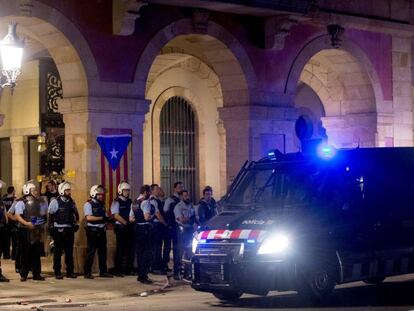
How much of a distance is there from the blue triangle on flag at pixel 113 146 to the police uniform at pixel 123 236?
91 cm

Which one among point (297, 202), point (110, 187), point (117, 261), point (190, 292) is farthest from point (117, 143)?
point (297, 202)

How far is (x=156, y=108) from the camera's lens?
89.4ft

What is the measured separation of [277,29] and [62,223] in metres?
6.80

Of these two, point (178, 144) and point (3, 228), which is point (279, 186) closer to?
point (3, 228)

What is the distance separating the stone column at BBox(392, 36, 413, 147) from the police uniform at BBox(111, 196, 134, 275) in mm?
9166

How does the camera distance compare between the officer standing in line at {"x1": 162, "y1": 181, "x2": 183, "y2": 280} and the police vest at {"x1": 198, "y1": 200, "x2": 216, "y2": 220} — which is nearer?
the police vest at {"x1": 198, "y1": 200, "x2": 216, "y2": 220}

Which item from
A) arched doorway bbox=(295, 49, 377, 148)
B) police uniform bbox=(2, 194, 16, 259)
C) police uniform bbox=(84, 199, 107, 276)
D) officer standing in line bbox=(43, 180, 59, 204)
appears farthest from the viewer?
arched doorway bbox=(295, 49, 377, 148)

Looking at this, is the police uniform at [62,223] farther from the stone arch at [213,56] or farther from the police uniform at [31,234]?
the stone arch at [213,56]

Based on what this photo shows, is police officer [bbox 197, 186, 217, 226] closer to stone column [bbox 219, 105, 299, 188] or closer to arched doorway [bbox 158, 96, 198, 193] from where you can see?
stone column [bbox 219, 105, 299, 188]

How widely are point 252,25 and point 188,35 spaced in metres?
1.81

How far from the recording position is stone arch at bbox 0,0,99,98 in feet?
63.9

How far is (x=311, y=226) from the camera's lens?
1477 centimetres

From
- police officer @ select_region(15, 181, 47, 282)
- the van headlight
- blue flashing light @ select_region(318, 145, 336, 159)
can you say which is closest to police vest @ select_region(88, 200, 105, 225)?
police officer @ select_region(15, 181, 47, 282)

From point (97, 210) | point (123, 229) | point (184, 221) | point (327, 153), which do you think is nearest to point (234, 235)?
point (327, 153)
